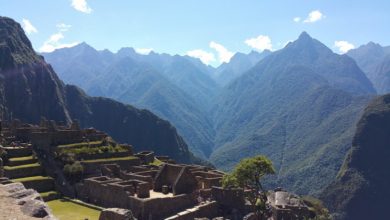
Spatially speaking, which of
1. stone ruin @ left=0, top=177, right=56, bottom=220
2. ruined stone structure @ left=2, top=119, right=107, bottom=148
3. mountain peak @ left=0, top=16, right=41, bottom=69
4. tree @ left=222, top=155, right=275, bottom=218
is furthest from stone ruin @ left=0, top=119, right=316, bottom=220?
mountain peak @ left=0, top=16, right=41, bottom=69

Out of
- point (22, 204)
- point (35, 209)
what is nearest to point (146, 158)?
point (22, 204)

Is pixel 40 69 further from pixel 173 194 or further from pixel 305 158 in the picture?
pixel 173 194

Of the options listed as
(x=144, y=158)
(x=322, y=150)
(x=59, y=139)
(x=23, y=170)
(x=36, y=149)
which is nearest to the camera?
(x=23, y=170)

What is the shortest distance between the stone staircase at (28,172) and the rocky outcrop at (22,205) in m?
29.3

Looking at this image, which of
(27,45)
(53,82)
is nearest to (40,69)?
(53,82)

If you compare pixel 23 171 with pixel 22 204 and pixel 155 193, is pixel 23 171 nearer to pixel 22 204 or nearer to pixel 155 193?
pixel 155 193

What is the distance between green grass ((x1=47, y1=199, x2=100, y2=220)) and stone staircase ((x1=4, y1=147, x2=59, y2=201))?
169cm

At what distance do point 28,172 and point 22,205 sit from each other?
35405 mm

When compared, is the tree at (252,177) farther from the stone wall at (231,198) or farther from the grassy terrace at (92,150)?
the grassy terrace at (92,150)

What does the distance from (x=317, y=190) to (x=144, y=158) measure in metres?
114

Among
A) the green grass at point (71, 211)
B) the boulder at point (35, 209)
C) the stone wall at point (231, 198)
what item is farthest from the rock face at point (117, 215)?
the stone wall at point (231, 198)

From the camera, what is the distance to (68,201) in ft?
140

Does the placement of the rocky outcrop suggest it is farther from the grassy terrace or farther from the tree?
the grassy terrace

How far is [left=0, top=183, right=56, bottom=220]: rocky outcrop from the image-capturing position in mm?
11828
